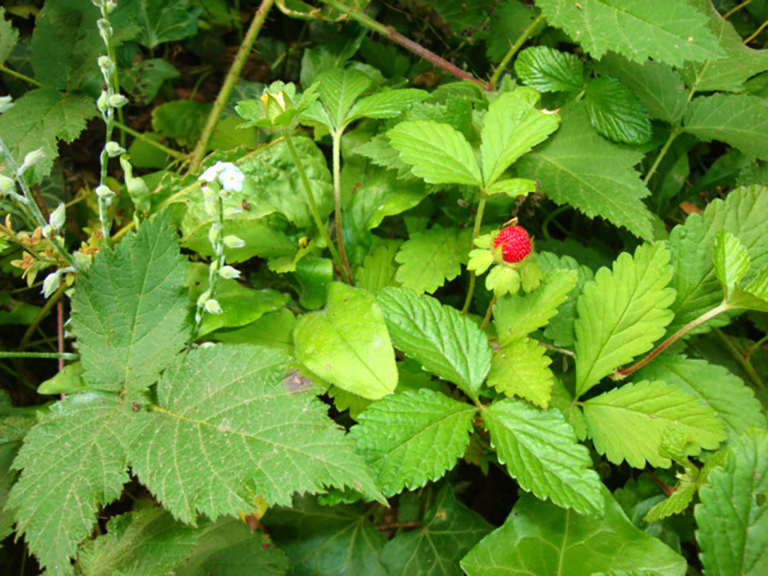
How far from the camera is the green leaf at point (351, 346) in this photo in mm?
847

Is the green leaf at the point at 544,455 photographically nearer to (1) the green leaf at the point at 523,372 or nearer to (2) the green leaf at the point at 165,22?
(1) the green leaf at the point at 523,372

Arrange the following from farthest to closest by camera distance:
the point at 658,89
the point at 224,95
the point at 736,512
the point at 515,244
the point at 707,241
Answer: the point at 224,95
the point at 658,89
the point at 707,241
the point at 515,244
the point at 736,512

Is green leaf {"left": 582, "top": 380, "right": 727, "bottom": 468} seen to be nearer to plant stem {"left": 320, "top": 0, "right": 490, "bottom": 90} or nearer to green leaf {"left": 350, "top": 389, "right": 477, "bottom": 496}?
green leaf {"left": 350, "top": 389, "right": 477, "bottom": 496}

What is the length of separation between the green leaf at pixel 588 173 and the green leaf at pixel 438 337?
0.32m

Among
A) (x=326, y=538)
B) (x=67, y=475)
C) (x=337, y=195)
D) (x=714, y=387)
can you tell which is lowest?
(x=326, y=538)

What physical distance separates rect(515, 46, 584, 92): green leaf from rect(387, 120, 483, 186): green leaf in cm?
27

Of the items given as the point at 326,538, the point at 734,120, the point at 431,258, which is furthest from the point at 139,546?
the point at 734,120

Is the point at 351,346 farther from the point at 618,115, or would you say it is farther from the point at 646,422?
the point at 618,115

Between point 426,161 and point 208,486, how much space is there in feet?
1.92

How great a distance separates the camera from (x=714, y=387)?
936 millimetres

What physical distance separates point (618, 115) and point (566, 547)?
0.78 meters

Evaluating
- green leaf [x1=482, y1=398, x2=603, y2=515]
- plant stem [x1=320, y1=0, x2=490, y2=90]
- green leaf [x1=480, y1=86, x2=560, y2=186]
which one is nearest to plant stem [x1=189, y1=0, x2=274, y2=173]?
plant stem [x1=320, y1=0, x2=490, y2=90]

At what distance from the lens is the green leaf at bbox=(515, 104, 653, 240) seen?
1.00m

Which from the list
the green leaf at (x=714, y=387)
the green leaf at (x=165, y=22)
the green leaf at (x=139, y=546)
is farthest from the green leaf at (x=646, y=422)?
the green leaf at (x=165, y=22)
